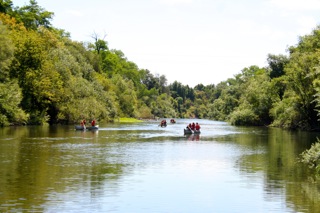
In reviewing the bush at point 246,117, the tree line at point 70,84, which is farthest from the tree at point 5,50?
the bush at point 246,117

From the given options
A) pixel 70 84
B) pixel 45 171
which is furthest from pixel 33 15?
pixel 45 171

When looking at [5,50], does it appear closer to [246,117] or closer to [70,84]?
[70,84]

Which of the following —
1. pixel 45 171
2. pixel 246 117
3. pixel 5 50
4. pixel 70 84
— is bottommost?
pixel 45 171

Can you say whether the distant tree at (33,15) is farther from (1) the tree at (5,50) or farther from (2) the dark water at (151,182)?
(2) the dark water at (151,182)

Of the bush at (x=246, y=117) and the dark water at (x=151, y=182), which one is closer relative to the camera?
the dark water at (x=151, y=182)

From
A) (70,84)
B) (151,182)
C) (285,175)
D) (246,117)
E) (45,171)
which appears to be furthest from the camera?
(246,117)

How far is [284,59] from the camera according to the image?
9694 cm

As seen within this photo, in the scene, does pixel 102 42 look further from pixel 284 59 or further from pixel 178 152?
pixel 178 152

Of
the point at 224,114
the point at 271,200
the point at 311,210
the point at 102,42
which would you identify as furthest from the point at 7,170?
the point at 224,114

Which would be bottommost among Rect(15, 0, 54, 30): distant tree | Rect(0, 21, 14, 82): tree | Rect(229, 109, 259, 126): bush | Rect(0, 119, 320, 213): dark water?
Rect(0, 119, 320, 213): dark water

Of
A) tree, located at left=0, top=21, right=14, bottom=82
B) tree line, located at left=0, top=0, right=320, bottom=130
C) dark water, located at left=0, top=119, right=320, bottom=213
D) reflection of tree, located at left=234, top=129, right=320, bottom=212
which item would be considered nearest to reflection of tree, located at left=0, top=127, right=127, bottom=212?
dark water, located at left=0, top=119, right=320, bottom=213

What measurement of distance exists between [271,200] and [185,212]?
379 centimetres

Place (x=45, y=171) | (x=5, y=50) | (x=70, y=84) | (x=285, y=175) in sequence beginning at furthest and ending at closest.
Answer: (x=70, y=84), (x=5, y=50), (x=285, y=175), (x=45, y=171)

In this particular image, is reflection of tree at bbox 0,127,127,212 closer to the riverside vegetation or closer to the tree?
the riverside vegetation
